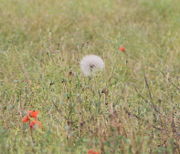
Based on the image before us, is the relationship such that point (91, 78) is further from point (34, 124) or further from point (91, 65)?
point (34, 124)

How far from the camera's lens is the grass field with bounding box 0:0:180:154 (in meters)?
3.37

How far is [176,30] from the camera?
7.46 m

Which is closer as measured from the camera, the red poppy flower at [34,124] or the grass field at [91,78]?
the red poppy flower at [34,124]

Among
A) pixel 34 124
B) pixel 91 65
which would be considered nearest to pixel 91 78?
pixel 91 65

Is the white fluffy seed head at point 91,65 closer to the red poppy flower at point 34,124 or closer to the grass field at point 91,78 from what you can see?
the grass field at point 91,78

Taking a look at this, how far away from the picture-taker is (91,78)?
4.67 m

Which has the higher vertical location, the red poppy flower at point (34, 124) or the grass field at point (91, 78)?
the red poppy flower at point (34, 124)

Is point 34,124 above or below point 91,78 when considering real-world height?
above

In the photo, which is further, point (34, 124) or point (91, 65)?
point (91, 65)

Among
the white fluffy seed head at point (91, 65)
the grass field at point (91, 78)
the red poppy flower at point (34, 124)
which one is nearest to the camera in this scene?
the red poppy flower at point (34, 124)

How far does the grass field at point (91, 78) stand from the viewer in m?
3.37

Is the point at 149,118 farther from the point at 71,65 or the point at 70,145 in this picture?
the point at 71,65

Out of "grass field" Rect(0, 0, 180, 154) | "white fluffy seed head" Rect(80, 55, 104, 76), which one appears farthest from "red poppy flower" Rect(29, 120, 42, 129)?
"white fluffy seed head" Rect(80, 55, 104, 76)

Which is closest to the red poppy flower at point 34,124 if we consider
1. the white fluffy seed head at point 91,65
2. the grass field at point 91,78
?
the grass field at point 91,78
